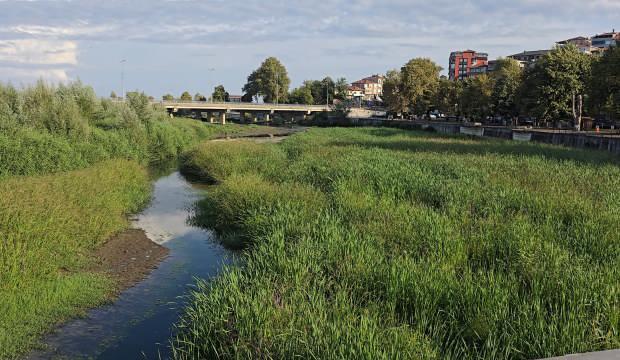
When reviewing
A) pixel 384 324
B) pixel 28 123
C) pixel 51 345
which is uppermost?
pixel 28 123

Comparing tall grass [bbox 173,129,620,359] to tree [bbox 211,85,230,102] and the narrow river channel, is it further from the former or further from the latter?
tree [bbox 211,85,230,102]

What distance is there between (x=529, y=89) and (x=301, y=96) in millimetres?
93230

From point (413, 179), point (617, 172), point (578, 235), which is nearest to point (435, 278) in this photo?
point (578, 235)

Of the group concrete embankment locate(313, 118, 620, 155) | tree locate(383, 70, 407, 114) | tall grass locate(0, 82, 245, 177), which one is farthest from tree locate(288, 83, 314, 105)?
tall grass locate(0, 82, 245, 177)

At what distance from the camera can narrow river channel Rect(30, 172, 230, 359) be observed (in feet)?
28.7

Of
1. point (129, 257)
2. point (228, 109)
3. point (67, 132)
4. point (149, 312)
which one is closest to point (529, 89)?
point (67, 132)

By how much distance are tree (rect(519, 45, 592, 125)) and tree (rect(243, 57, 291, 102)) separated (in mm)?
87644

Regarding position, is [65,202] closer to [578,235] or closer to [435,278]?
[435,278]

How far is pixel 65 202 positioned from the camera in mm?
14312

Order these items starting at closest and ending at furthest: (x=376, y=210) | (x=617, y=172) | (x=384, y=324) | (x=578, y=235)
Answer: (x=384, y=324) → (x=578, y=235) → (x=376, y=210) → (x=617, y=172)

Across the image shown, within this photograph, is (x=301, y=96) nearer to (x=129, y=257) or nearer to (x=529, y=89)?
(x=529, y=89)

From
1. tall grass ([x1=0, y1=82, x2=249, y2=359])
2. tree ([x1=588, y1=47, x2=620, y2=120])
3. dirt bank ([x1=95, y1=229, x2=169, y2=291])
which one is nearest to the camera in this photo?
tall grass ([x1=0, y1=82, x2=249, y2=359])

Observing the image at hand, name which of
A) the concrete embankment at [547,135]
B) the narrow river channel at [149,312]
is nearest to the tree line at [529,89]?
the concrete embankment at [547,135]

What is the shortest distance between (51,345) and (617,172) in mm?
21183
